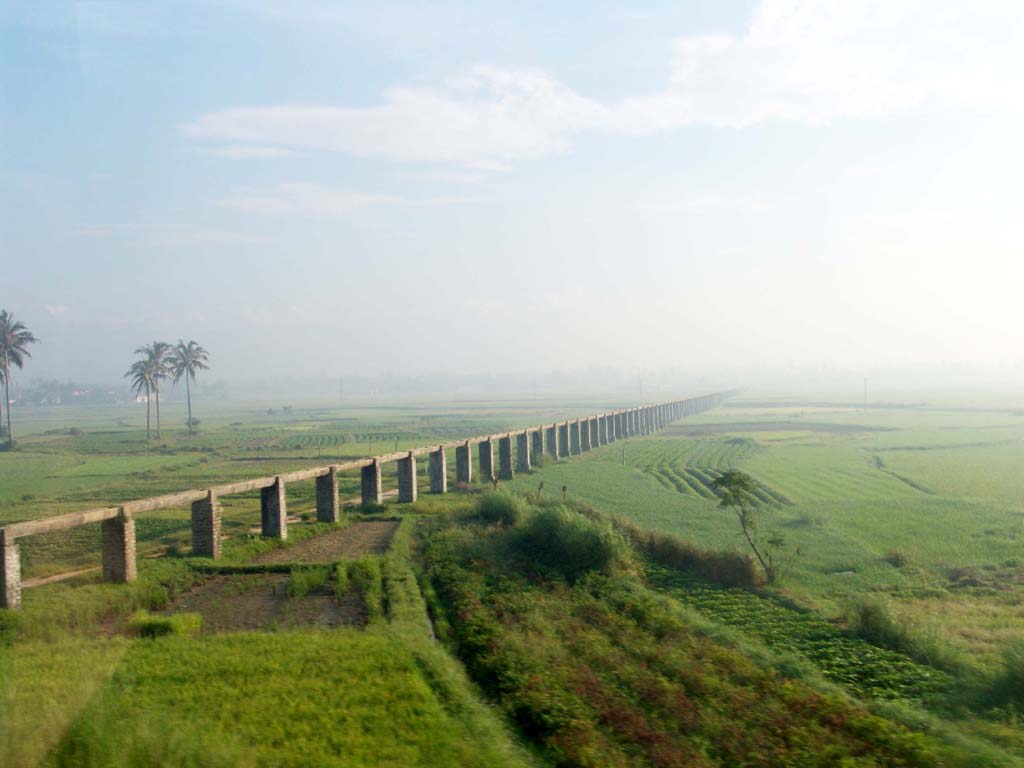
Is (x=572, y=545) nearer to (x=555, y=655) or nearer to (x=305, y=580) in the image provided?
(x=305, y=580)

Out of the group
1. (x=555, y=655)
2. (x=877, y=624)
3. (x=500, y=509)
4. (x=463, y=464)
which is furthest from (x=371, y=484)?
(x=877, y=624)

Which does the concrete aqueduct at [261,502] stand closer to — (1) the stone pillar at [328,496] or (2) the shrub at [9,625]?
(1) the stone pillar at [328,496]

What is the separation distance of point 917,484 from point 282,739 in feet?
102

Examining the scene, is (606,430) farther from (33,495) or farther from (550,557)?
(550,557)

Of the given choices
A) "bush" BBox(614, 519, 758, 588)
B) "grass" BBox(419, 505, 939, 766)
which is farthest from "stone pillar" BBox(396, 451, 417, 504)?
"grass" BBox(419, 505, 939, 766)

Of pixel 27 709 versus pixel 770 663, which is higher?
pixel 27 709

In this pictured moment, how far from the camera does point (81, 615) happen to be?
482 inches

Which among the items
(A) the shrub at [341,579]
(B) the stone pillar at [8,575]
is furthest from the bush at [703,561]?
(B) the stone pillar at [8,575]

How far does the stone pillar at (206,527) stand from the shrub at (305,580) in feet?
7.20

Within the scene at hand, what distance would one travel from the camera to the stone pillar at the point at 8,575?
12312 millimetres

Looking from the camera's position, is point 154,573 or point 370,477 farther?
point 370,477

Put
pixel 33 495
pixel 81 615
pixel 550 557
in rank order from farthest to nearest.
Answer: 1. pixel 33 495
2. pixel 550 557
3. pixel 81 615

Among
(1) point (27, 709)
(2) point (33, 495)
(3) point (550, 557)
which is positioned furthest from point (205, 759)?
(2) point (33, 495)

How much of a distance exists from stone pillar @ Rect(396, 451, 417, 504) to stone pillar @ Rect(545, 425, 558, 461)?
1932 cm
